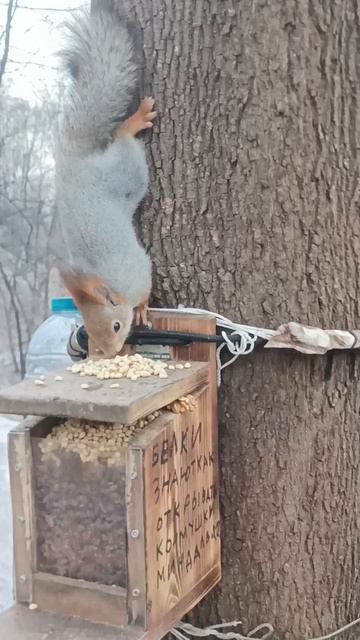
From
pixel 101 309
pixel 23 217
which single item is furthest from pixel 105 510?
pixel 23 217

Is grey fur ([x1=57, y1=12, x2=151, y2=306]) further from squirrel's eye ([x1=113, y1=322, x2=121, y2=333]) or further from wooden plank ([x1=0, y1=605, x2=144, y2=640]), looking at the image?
wooden plank ([x1=0, y1=605, x2=144, y2=640])

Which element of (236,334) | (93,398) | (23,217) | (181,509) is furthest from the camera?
(23,217)

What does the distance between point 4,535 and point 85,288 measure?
1094mm

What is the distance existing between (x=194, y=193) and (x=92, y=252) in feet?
0.52

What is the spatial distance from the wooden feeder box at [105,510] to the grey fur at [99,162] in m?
0.16

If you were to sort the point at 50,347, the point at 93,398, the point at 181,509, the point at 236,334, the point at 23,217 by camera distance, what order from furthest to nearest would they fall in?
the point at 23,217
the point at 50,347
the point at 236,334
the point at 181,509
the point at 93,398

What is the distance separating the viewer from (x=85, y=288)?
3.00 ft

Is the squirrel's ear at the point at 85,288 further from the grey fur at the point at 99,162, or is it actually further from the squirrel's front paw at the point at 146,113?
the squirrel's front paw at the point at 146,113

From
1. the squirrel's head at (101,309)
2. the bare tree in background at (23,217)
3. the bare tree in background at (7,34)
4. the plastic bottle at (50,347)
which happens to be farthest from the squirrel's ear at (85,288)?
the bare tree in background at (7,34)

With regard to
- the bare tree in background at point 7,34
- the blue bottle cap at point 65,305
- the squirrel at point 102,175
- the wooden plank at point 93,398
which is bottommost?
the wooden plank at point 93,398

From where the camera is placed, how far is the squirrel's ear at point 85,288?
0.91m

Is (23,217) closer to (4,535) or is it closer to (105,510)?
(4,535)

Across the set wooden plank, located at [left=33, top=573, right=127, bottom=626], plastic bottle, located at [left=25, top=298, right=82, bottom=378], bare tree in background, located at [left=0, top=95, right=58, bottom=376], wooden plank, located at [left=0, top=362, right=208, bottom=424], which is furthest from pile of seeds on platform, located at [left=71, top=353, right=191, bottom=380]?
bare tree in background, located at [left=0, top=95, right=58, bottom=376]

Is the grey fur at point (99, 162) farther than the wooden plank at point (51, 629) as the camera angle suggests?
Yes
